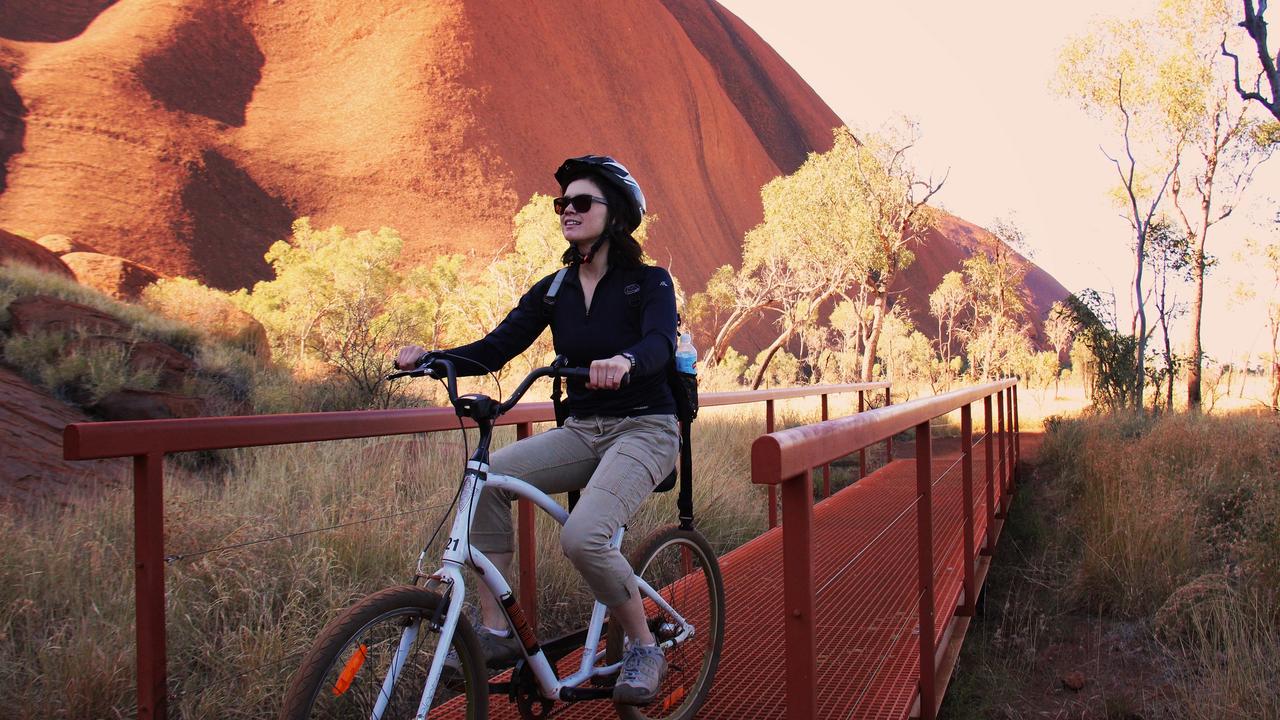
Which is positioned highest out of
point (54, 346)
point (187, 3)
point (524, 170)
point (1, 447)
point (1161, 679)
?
point (187, 3)

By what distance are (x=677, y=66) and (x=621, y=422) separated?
61.5 meters

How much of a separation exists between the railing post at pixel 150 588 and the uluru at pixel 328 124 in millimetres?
31390

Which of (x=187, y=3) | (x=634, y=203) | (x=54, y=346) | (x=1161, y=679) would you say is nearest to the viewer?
(x=634, y=203)

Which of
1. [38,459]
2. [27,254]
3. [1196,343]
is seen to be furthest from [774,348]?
[38,459]

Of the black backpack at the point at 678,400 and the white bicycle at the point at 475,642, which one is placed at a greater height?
the black backpack at the point at 678,400

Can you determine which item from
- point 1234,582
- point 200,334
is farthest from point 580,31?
point 1234,582

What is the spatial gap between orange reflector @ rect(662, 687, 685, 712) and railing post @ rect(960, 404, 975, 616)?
1823 mm

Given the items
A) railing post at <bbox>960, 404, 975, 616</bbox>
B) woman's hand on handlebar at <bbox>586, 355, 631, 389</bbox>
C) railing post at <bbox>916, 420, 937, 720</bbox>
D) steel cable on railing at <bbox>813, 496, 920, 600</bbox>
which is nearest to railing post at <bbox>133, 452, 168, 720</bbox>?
woman's hand on handlebar at <bbox>586, 355, 631, 389</bbox>

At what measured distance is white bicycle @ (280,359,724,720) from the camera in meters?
1.86

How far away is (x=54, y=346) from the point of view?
8.59m

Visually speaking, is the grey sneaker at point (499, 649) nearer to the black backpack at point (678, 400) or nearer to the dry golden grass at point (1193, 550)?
the black backpack at point (678, 400)

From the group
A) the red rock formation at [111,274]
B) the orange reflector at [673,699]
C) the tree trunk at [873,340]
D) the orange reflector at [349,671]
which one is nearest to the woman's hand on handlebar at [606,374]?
the orange reflector at [349,671]

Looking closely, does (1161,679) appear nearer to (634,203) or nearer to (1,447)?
(634,203)

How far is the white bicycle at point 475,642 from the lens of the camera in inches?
73.2
